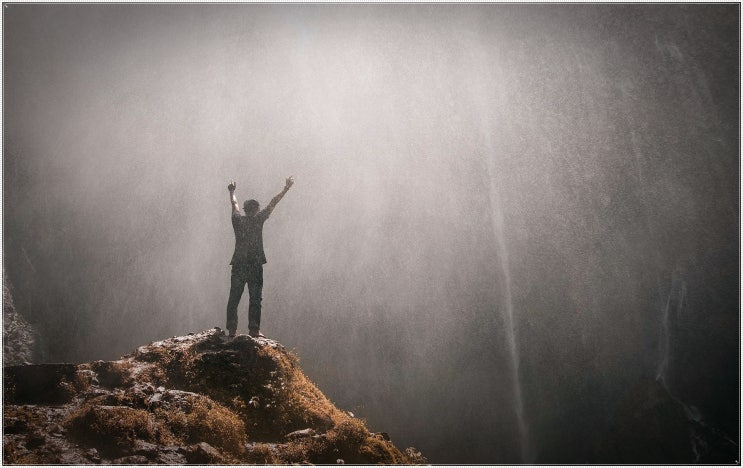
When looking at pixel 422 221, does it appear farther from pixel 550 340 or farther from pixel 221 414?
pixel 221 414

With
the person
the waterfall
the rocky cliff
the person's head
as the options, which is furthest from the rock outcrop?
the waterfall

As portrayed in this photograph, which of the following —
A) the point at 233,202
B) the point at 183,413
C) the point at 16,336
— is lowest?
the point at 183,413

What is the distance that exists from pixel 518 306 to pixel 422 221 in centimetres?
3088

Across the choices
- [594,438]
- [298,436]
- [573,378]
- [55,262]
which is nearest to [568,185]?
[573,378]

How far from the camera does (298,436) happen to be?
652cm

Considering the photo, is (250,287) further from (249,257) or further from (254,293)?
(249,257)

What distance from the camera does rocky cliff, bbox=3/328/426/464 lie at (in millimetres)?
5309

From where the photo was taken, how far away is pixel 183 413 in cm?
606

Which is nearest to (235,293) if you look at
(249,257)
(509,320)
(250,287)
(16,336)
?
(250,287)

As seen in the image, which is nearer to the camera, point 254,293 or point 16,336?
point 254,293

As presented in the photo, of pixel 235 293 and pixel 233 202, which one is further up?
pixel 233 202

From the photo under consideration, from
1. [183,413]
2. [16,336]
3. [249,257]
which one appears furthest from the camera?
[16,336]

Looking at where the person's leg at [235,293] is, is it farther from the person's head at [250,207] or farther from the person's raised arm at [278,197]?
the person's raised arm at [278,197]

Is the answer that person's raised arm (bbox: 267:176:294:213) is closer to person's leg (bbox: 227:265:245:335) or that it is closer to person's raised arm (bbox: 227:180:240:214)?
person's raised arm (bbox: 227:180:240:214)
